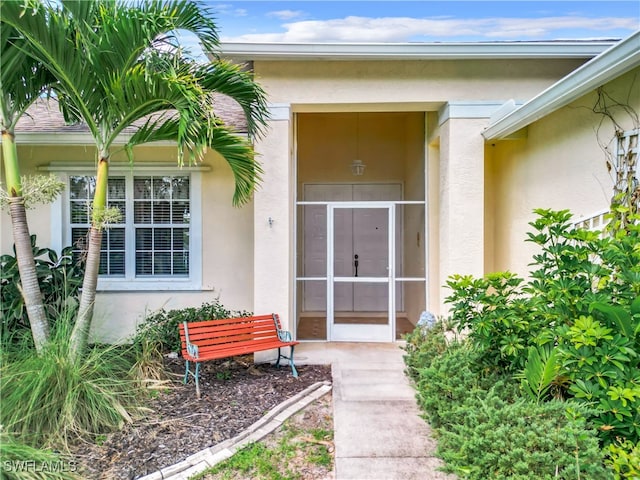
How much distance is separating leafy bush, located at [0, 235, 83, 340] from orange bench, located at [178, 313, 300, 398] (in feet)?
6.90

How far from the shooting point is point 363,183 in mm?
8516

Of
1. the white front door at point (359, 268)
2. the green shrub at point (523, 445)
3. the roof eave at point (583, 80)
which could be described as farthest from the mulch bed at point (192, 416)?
the roof eave at point (583, 80)

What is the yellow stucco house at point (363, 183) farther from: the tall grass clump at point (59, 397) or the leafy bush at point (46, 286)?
the tall grass clump at point (59, 397)

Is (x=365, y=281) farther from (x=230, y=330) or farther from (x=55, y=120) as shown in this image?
(x=55, y=120)

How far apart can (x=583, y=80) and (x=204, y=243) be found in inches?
241

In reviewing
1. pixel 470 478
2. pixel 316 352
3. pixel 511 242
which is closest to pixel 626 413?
pixel 470 478

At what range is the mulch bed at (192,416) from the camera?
3406 millimetres

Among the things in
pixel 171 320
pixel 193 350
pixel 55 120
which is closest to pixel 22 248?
pixel 193 350

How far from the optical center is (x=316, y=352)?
628 cm

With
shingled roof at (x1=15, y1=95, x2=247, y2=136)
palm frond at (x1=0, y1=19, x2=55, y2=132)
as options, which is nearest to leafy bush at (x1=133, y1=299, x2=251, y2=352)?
shingled roof at (x1=15, y1=95, x2=247, y2=136)

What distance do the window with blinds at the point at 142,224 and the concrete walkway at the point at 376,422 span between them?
318 cm

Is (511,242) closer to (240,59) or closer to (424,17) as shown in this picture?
(424,17)

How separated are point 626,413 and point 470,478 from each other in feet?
3.68

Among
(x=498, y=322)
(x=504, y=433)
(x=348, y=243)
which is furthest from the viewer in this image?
(x=348, y=243)
